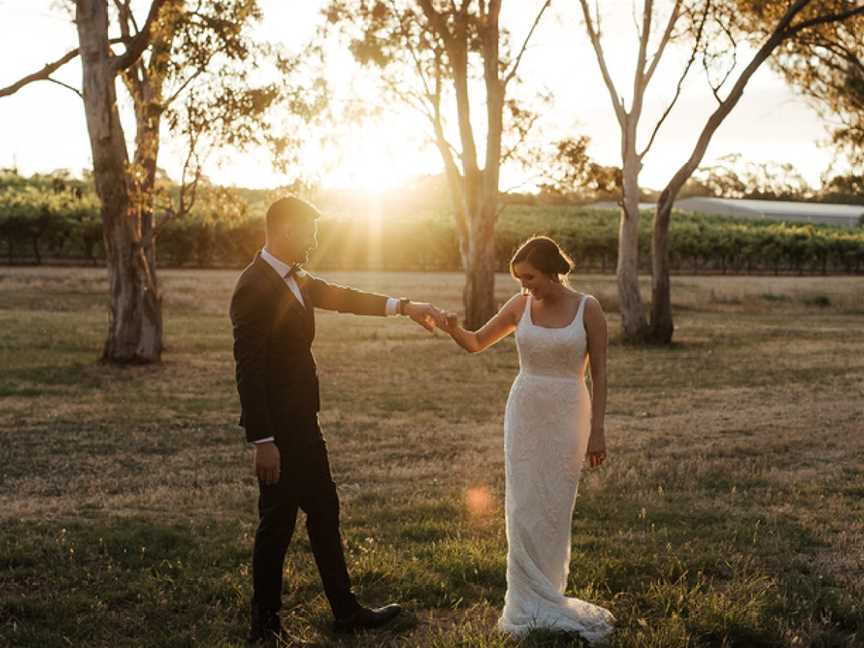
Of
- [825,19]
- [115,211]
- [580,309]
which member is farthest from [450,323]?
[825,19]

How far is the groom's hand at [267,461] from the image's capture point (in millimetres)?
5008

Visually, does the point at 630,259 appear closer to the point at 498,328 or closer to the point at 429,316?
the point at 429,316

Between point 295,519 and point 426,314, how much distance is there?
5.12 feet

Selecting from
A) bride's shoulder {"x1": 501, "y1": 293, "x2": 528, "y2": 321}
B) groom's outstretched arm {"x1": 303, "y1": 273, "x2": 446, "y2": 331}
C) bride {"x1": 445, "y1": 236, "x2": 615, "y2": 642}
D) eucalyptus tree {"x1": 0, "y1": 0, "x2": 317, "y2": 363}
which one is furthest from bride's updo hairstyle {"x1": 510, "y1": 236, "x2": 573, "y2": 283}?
eucalyptus tree {"x1": 0, "y1": 0, "x2": 317, "y2": 363}

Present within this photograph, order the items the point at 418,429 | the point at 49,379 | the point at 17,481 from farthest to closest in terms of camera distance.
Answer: the point at 49,379 → the point at 418,429 → the point at 17,481

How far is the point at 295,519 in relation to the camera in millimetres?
5301

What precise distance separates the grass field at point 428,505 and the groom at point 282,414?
285mm

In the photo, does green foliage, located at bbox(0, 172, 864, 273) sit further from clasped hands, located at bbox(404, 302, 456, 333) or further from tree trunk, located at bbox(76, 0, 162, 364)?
clasped hands, located at bbox(404, 302, 456, 333)

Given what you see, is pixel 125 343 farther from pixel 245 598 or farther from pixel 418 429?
pixel 245 598

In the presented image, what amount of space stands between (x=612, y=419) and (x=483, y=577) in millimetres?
7878

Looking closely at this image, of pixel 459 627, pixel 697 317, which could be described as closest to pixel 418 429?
pixel 459 627

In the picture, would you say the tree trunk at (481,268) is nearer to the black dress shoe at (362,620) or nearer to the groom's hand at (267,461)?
the black dress shoe at (362,620)

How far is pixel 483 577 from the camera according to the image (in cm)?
638

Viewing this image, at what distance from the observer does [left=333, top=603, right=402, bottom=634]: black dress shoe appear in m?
5.46
